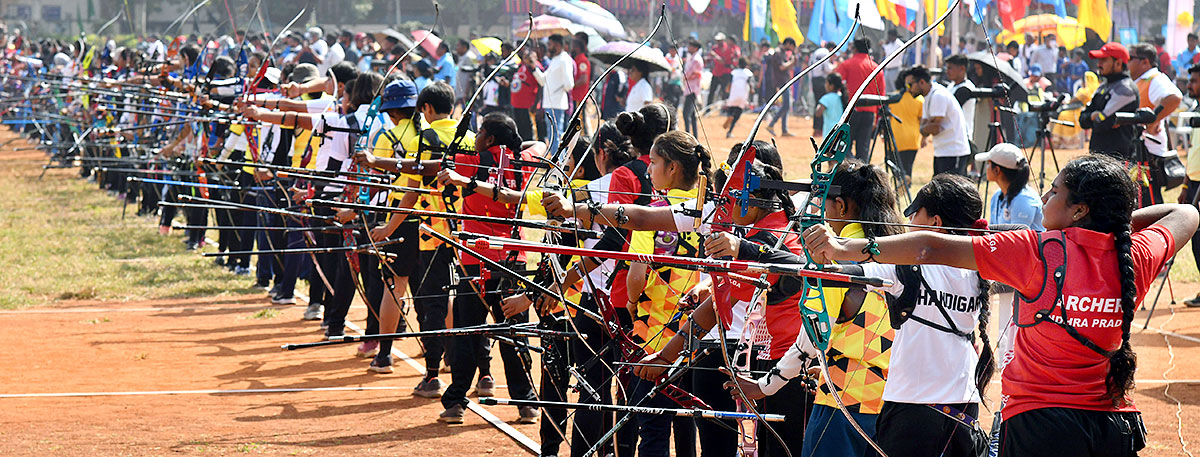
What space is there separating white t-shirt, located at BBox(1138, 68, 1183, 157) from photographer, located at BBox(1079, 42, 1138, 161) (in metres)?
0.17

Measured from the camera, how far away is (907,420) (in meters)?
3.88

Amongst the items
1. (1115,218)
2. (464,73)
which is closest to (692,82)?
(464,73)

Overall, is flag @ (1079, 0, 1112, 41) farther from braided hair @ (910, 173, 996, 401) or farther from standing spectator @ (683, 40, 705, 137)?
braided hair @ (910, 173, 996, 401)

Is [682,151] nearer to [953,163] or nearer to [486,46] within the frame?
[953,163]

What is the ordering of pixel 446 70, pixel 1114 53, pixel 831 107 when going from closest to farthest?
pixel 1114 53 → pixel 831 107 → pixel 446 70

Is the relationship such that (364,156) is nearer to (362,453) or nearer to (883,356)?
(362,453)

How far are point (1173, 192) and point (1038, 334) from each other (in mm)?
15991

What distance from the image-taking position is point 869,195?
4016mm

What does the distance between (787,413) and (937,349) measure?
714mm

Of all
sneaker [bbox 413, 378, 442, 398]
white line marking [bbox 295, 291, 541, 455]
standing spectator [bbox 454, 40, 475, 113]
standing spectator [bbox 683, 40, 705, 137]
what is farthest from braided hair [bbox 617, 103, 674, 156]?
→ standing spectator [bbox 683, 40, 705, 137]

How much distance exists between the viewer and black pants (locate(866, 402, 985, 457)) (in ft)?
12.7

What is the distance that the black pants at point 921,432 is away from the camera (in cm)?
386

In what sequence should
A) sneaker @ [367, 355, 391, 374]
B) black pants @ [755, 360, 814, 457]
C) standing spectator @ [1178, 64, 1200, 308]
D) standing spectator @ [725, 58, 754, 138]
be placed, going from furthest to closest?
1. standing spectator @ [725, 58, 754, 138]
2. standing spectator @ [1178, 64, 1200, 308]
3. sneaker @ [367, 355, 391, 374]
4. black pants @ [755, 360, 814, 457]

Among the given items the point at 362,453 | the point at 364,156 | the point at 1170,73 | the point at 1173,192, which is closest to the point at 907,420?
the point at 362,453
